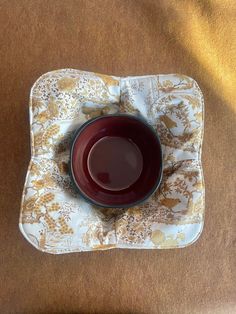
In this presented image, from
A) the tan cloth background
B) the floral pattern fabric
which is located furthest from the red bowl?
the tan cloth background

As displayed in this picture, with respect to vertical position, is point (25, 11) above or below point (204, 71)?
above

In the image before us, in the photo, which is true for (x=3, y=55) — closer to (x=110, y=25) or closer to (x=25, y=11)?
(x=25, y=11)

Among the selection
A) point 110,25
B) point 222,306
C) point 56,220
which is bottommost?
point 222,306

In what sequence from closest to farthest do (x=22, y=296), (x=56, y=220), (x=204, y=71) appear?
(x=56, y=220)
(x=22, y=296)
(x=204, y=71)

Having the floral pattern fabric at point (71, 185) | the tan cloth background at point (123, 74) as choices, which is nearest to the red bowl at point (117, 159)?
the floral pattern fabric at point (71, 185)

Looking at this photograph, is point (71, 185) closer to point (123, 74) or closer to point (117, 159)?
point (117, 159)

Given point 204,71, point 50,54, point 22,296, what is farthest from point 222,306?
point 50,54
